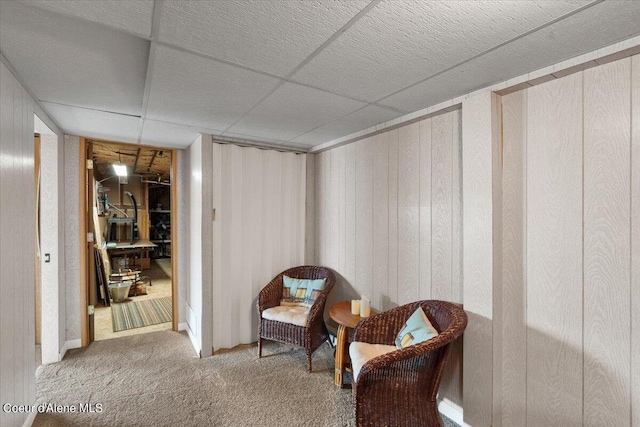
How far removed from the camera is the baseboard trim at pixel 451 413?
2041mm

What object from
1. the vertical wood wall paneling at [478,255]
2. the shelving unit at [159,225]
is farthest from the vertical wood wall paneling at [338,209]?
the shelving unit at [159,225]

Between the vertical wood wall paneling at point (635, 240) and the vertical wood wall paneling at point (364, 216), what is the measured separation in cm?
179

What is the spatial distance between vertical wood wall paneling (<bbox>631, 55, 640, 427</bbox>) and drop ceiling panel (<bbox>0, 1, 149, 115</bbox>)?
2.40 meters

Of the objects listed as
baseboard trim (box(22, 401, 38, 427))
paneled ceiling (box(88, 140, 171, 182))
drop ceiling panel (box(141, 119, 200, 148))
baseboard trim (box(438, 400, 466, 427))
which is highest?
paneled ceiling (box(88, 140, 171, 182))

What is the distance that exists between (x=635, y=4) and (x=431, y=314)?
189 cm

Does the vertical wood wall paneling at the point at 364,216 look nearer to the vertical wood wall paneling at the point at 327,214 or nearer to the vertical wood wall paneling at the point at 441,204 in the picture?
the vertical wood wall paneling at the point at 327,214

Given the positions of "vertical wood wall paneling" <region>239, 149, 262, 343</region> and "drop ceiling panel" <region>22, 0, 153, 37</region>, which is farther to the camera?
"vertical wood wall paneling" <region>239, 149, 262, 343</region>

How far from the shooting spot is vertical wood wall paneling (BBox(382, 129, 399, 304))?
104 inches

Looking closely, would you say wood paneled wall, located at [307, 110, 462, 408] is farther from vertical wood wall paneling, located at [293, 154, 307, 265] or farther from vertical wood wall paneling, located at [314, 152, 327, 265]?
vertical wood wall paneling, located at [293, 154, 307, 265]

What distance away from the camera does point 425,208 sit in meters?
2.37

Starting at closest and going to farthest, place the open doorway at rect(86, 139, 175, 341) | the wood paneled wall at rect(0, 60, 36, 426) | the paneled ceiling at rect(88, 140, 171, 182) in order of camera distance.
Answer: the wood paneled wall at rect(0, 60, 36, 426) < the open doorway at rect(86, 139, 175, 341) < the paneled ceiling at rect(88, 140, 171, 182)

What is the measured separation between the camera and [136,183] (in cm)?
800

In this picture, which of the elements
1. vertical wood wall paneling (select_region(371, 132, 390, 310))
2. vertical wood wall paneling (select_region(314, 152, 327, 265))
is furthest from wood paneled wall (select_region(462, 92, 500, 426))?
vertical wood wall paneling (select_region(314, 152, 327, 265))

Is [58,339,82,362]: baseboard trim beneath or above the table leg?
beneath
